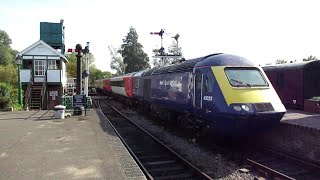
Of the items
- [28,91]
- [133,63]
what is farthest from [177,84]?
[133,63]

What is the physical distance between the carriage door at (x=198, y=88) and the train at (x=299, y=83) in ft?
24.8

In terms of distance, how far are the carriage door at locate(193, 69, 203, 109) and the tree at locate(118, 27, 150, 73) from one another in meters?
73.7

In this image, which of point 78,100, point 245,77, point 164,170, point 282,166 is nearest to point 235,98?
point 245,77

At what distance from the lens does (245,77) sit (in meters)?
11.8

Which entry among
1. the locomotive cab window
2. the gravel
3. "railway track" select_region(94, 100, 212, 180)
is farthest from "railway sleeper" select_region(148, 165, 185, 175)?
the locomotive cab window

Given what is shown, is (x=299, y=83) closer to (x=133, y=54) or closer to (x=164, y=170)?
(x=164, y=170)

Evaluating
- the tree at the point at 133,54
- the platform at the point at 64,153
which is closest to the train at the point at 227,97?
the platform at the point at 64,153

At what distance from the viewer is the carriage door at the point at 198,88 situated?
1257 cm

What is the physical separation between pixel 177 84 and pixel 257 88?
4.55m

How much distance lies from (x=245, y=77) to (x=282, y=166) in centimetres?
305

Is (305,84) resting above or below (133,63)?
below

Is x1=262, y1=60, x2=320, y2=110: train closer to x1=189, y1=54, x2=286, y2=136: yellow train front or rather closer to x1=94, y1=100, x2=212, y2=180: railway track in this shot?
x1=189, y1=54, x2=286, y2=136: yellow train front

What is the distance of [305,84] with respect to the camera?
60.0ft

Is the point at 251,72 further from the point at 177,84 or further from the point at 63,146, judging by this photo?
the point at 63,146
